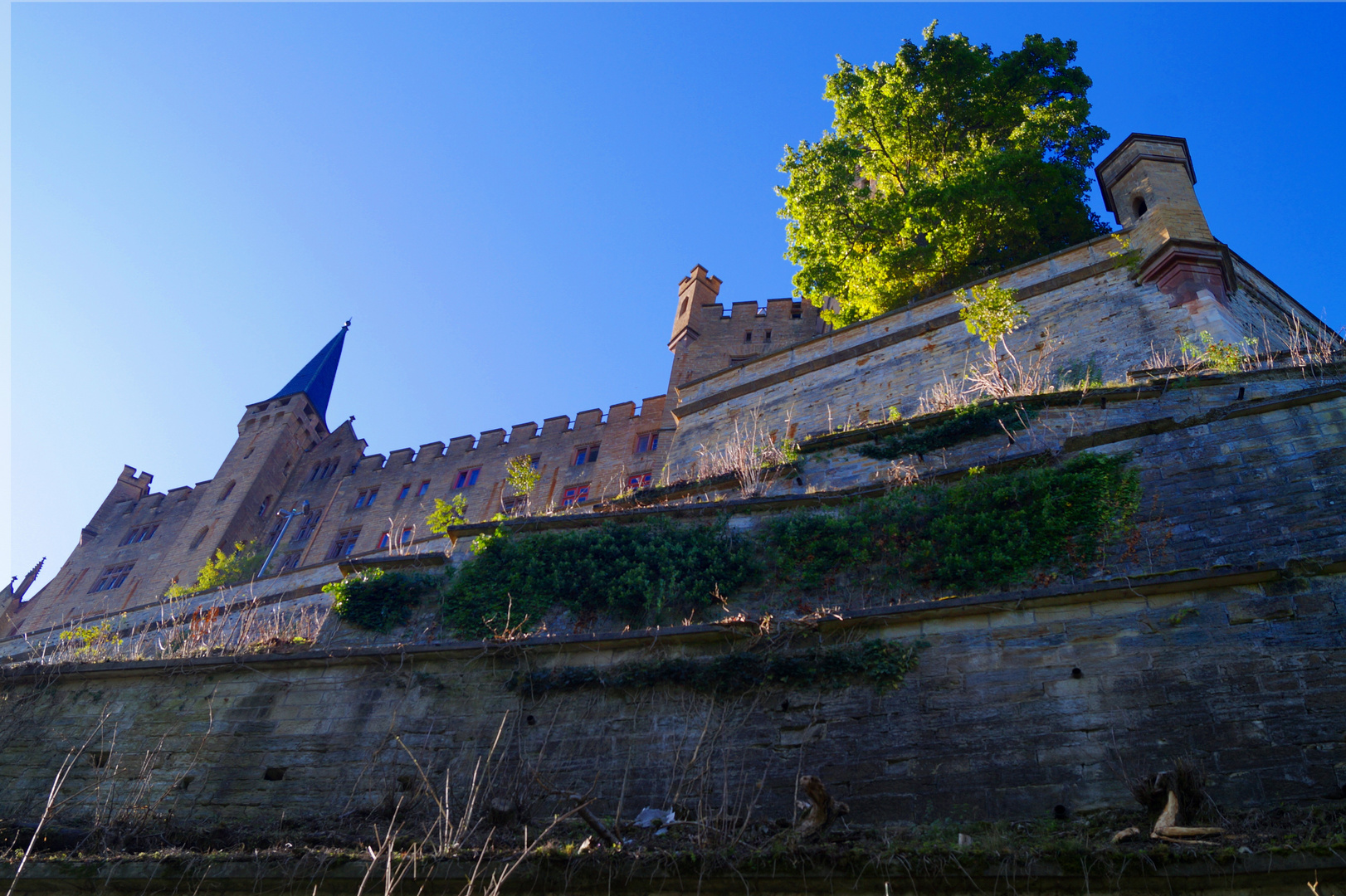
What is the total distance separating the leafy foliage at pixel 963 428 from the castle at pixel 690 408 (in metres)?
0.56

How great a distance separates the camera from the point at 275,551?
3334 cm

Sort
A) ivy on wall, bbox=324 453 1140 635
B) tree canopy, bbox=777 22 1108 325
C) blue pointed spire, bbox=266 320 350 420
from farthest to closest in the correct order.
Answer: blue pointed spire, bbox=266 320 350 420 < tree canopy, bbox=777 22 1108 325 < ivy on wall, bbox=324 453 1140 635

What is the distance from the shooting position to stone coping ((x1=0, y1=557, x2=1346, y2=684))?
6.72 meters

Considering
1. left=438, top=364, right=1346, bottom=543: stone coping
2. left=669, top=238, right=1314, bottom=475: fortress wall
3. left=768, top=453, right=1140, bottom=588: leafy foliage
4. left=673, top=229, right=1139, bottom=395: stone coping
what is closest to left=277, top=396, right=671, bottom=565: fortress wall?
left=669, top=238, right=1314, bottom=475: fortress wall

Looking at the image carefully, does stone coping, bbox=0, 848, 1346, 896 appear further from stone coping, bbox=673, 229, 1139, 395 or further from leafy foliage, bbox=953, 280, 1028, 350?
stone coping, bbox=673, 229, 1139, 395

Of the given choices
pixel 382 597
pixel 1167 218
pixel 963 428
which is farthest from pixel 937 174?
pixel 382 597

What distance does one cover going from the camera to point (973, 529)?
9234 millimetres

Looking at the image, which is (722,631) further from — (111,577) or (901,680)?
(111,577)

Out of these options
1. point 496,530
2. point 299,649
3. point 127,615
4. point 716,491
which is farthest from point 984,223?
point 127,615

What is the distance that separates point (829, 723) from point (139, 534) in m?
37.1

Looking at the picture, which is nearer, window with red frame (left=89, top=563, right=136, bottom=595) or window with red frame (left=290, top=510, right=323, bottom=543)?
window with red frame (left=290, top=510, right=323, bottom=543)

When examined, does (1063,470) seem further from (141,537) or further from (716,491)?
(141,537)

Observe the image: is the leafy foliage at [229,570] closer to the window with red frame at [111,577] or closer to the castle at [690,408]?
the castle at [690,408]

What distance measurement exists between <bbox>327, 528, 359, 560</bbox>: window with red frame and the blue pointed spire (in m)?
9.45
